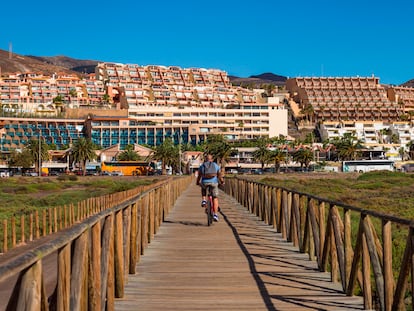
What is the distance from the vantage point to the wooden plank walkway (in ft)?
22.7

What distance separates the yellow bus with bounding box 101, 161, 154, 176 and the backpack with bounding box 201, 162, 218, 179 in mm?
88052

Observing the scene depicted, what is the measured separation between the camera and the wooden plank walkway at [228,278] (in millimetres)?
6910

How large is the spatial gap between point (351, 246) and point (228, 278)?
1527 mm

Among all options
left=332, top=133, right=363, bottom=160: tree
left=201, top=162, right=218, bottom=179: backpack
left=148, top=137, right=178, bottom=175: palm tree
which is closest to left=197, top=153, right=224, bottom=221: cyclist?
left=201, top=162, right=218, bottom=179: backpack

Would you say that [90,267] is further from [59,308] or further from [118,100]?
[118,100]

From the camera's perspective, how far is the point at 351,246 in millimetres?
8078

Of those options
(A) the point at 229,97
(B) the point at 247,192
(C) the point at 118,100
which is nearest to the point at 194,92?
(A) the point at 229,97

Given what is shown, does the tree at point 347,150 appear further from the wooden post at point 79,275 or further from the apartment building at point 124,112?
the wooden post at point 79,275

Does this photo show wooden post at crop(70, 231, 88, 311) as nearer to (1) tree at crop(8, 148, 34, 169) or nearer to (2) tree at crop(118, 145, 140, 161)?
(1) tree at crop(8, 148, 34, 169)

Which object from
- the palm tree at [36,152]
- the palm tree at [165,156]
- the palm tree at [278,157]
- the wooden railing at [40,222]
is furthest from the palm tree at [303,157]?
the wooden railing at [40,222]

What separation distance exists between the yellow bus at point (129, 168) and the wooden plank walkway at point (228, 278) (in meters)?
91.0

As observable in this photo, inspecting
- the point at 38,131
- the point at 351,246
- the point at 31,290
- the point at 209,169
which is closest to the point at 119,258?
the point at 351,246

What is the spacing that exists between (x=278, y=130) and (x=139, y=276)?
13092 centimetres

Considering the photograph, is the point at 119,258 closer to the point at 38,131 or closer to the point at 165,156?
the point at 165,156
